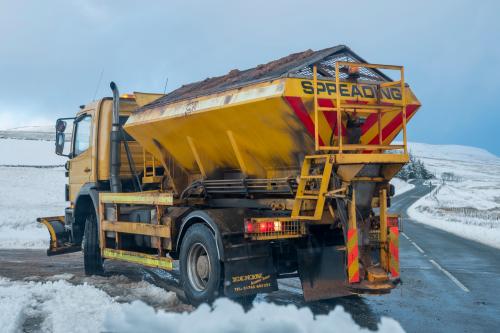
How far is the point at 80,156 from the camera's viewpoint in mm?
10719

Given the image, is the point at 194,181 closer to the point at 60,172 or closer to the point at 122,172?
the point at 122,172

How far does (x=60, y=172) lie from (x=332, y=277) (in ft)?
131

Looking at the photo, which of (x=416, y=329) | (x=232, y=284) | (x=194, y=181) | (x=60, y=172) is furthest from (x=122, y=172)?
(x=60, y=172)

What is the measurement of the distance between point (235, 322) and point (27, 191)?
3448 centimetres

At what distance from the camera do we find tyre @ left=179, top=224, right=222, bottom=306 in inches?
262

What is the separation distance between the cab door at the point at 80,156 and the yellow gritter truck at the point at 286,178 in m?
2.40

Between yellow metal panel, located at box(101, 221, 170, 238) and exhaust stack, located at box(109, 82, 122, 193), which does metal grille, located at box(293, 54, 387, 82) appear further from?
exhaust stack, located at box(109, 82, 122, 193)

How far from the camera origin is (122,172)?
10070 millimetres

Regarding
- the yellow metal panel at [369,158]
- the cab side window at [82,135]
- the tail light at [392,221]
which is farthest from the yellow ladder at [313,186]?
the cab side window at [82,135]

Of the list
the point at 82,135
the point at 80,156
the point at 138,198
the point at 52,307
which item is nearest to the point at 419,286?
the point at 138,198

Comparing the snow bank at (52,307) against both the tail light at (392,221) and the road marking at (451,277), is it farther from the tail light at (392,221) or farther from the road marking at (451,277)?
the road marking at (451,277)

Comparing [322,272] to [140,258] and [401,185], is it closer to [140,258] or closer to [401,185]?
[140,258]

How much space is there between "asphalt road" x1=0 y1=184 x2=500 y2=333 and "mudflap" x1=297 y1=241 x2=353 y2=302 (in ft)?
1.72

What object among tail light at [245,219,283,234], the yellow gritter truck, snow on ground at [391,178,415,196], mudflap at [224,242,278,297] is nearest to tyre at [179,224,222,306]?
the yellow gritter truck
